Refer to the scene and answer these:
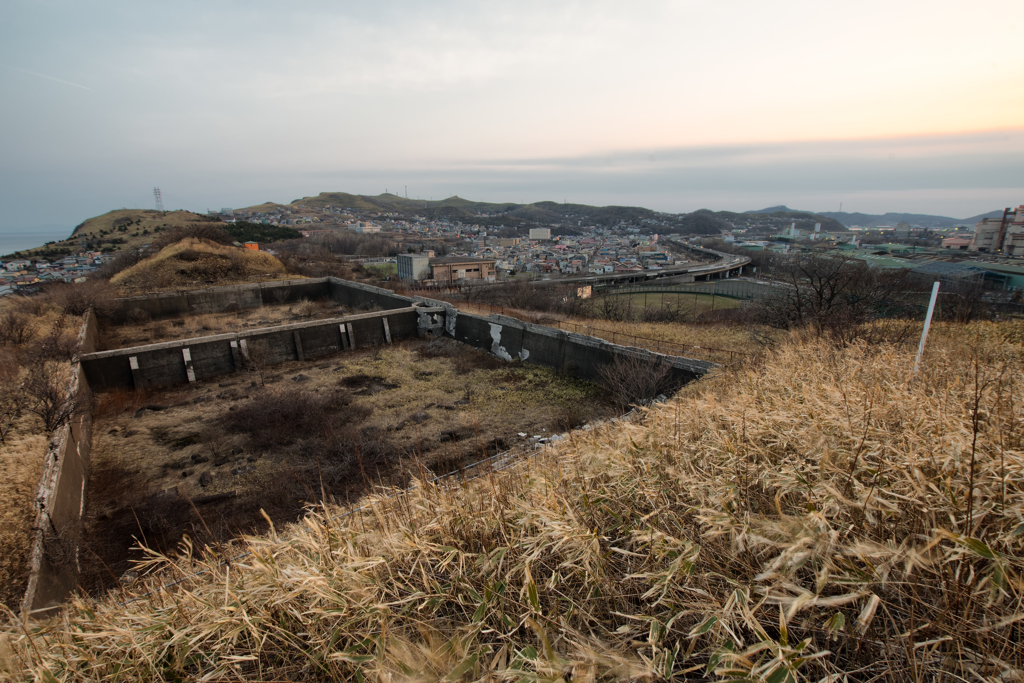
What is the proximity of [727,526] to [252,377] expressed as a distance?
1738cm

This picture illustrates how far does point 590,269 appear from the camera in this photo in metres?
63.5

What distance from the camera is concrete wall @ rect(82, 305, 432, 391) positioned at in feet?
45.5

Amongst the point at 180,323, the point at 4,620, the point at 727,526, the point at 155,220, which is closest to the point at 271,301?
the point at 180,323

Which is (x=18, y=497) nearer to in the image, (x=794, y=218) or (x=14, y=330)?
(x=14, y=330)

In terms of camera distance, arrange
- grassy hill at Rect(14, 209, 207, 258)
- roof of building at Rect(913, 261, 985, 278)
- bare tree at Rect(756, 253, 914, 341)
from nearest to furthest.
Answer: bare tree at Rect(756, 253, 914, 341), roof of building at Rect(913, 261, 985, 278), grassy hill at Rect(14, 209, 207, 258)

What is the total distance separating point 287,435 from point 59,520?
464 centimetres

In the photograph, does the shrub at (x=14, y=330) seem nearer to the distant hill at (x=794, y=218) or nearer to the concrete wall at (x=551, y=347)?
the concrete wall at (x=551, y=347)

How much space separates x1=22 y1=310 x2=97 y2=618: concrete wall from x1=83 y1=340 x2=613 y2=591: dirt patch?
40cm

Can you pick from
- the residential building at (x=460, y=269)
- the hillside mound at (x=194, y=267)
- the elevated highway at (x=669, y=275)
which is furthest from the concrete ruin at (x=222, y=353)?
the elevated highway at (x=669, y=275)

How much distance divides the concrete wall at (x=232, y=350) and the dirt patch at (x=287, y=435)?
2.10 feet

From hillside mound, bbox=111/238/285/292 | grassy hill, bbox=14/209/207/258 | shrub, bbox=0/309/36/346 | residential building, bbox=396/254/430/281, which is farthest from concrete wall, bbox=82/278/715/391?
grassy hill, bbox=14/209/207/258

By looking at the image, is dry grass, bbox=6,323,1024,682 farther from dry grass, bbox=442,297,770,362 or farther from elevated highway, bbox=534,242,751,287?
elevated highway, bbox=534,242,751,287

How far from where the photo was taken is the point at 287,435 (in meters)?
11.0

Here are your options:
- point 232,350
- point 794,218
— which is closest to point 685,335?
point 232,350
